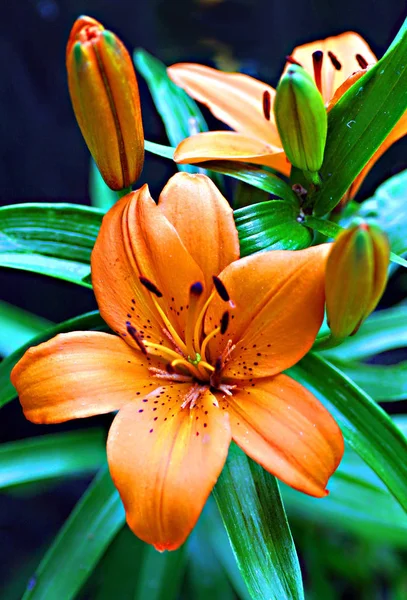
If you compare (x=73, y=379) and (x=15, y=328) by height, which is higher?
(x=73, y=379)

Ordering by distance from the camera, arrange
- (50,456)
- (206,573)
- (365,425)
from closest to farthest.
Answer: (365,425)
(50,456)
(206,573)

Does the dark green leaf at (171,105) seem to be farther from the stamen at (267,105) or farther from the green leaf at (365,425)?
the green leaf at (365,425)

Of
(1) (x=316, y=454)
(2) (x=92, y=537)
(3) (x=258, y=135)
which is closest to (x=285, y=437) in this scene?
(1) (x=316, y=454)

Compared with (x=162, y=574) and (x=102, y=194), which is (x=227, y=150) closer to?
(x=102, y=194)

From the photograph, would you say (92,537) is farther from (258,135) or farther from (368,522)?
(258,135)

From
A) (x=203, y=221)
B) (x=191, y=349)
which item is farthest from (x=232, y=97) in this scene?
(x=191, y=349)

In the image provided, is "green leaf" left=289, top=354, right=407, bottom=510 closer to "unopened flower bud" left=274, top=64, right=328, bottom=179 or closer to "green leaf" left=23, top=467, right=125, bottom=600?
"unopened flower bud" left=274, top=64, right=328, bottom=179
